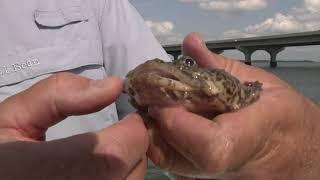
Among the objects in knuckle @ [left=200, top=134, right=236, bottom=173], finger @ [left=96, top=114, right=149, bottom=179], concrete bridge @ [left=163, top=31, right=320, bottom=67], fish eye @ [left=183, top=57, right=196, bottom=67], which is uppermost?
fish eye @ [left=183, top=57, right=196, bottom=67]

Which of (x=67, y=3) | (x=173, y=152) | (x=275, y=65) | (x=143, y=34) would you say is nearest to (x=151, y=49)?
(x=143, y=34)

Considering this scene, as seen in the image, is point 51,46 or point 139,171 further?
point 51,46

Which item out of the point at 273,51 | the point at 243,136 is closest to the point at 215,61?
the point at 243,136

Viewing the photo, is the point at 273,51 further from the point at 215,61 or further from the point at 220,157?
the point at 220,157

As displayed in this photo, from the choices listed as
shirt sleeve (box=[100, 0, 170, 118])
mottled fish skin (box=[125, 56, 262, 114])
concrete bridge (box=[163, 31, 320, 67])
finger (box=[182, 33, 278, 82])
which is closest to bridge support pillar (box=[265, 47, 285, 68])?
concrete bridge (box=[163, 31, 320, 67])

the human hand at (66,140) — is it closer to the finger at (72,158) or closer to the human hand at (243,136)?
the finger at (72,158)

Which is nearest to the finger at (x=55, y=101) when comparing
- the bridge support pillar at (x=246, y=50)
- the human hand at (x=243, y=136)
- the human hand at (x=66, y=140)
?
the human hand at (x=66, y=140)

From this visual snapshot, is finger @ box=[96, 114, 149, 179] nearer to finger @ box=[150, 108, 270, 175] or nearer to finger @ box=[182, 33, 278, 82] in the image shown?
finger @ box=[150, 108, 270, 175]
